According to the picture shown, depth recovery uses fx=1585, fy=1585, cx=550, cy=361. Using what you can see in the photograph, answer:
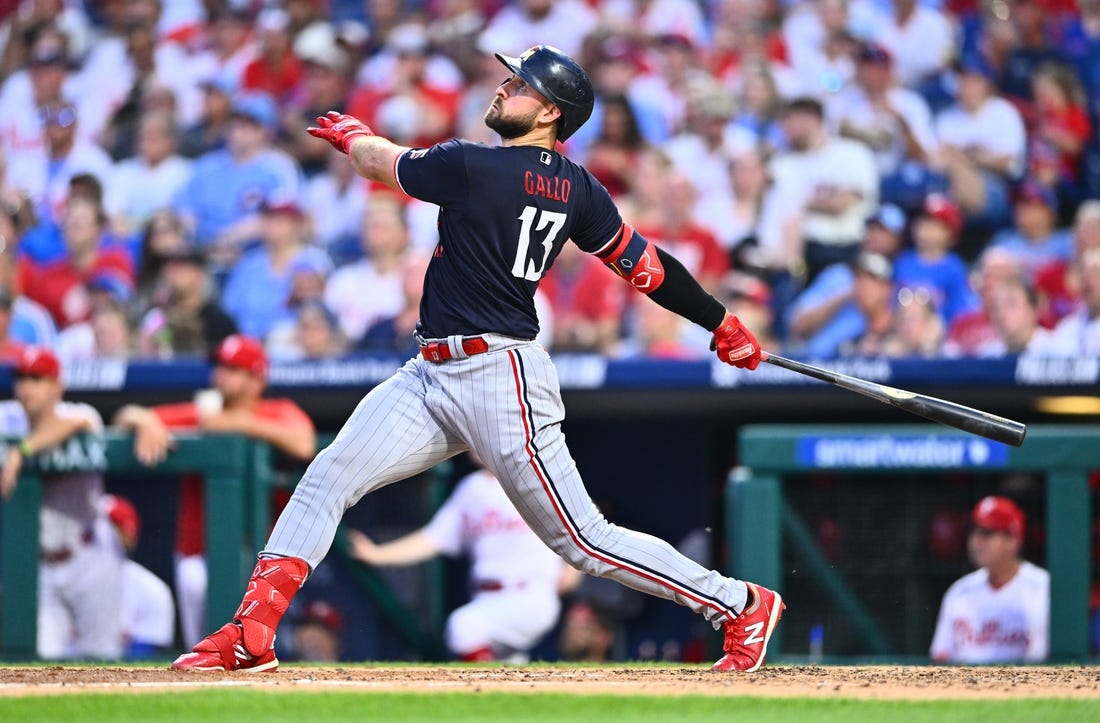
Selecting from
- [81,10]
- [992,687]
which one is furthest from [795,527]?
[81,10]

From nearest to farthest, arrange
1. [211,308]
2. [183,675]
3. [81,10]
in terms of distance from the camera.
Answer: [183,675] → [211,308] → [81,10]

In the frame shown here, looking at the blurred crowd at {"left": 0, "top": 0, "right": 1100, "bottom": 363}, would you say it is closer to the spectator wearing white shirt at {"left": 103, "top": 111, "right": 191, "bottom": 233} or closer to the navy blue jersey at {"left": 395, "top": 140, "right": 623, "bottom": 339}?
the spectator wearing white shirt at {"left": 103, "top": 111, "right": 191, "bottom": 233}

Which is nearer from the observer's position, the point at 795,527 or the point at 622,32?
the point at 795,527

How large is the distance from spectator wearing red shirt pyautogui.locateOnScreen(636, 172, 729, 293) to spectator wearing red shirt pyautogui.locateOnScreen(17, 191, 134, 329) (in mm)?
2974

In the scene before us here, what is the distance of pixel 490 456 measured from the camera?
13.3ft

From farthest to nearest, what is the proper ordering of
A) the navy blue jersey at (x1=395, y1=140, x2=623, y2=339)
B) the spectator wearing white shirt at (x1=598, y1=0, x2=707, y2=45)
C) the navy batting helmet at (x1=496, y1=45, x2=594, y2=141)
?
1. the spectator wearing white shirt at (x1=598, y1=0, x2=707, y2=45)
2. the navy batting helmet at (x1=496, y1=45, x2=594, y2=141)
3. the navy blue jersey at (x1=395, y1=140, x2=623, y2=339)

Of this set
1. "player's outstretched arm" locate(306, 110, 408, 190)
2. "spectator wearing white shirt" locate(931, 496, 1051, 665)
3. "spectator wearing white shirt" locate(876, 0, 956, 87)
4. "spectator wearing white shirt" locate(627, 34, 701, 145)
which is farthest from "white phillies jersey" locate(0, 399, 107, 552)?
"spectator wearing white shirt" locate(876, 0, 956, 87)

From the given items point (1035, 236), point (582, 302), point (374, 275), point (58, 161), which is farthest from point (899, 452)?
point (58, 161)

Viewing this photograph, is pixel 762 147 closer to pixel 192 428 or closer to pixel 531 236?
pixel 192 428

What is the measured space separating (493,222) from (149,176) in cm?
612

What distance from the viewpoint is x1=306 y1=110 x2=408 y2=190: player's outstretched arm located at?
3986mm

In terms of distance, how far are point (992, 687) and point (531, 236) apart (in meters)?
1.63

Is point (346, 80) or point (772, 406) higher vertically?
point (346, 80)

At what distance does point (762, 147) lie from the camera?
28.8 ft
